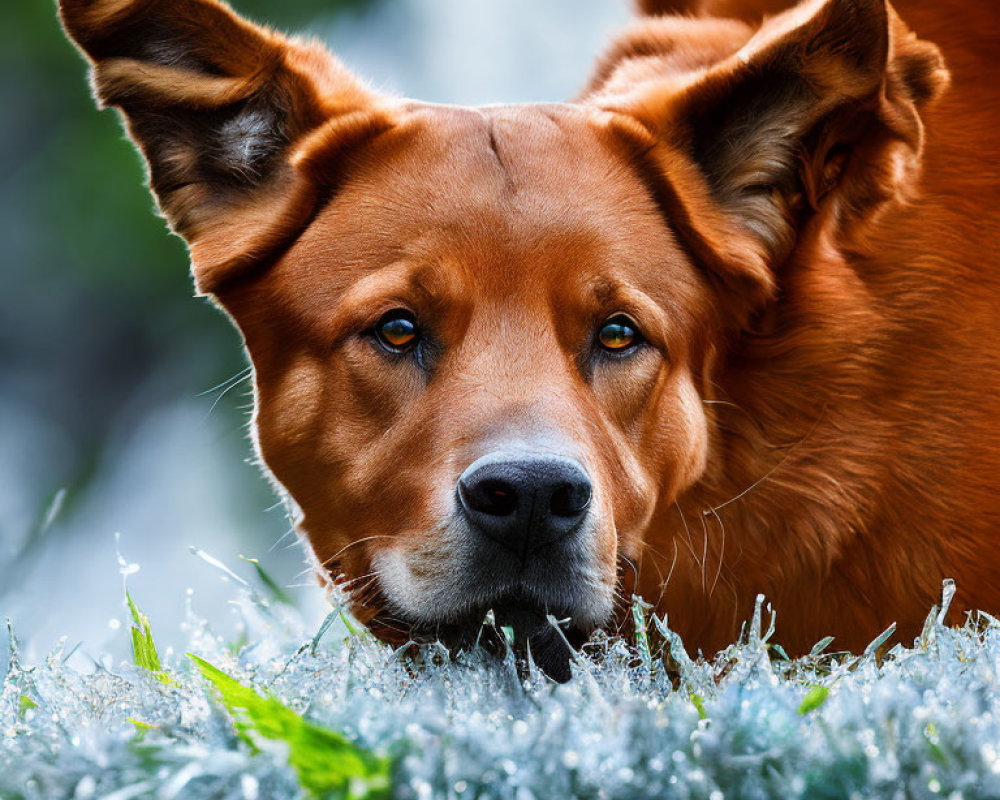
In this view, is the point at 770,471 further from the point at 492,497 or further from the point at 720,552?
the point at 492,497

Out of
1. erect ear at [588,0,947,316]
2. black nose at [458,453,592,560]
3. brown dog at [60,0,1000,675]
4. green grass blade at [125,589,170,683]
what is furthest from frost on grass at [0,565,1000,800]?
erect ear at [588,0,947,316]

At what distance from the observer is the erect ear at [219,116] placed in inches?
93.7

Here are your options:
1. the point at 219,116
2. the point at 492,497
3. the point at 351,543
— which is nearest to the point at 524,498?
the point at 492,497

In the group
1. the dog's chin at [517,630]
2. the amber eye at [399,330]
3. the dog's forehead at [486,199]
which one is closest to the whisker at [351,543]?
the dog's chin at [517,630]

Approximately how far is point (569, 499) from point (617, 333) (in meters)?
0.50

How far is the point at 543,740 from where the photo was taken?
4.21 ft

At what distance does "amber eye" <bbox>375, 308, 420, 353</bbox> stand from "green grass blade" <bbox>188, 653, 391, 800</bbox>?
39.6 inches

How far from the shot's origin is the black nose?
1.89m

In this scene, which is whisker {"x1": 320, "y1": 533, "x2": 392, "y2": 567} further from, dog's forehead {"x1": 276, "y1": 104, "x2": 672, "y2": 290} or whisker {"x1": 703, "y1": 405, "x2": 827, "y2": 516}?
whisker {"x1": 703, "y1": 405, "x2": 827, "y2": 516}

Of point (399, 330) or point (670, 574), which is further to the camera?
point (670, 574)

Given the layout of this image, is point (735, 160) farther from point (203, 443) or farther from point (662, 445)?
point (203, 443)

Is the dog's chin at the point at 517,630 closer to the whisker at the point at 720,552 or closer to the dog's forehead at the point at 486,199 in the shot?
the whisker at the point at 720,552

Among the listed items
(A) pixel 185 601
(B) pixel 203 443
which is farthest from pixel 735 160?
(B) pixel 203 443

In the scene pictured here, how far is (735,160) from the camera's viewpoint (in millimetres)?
2543
